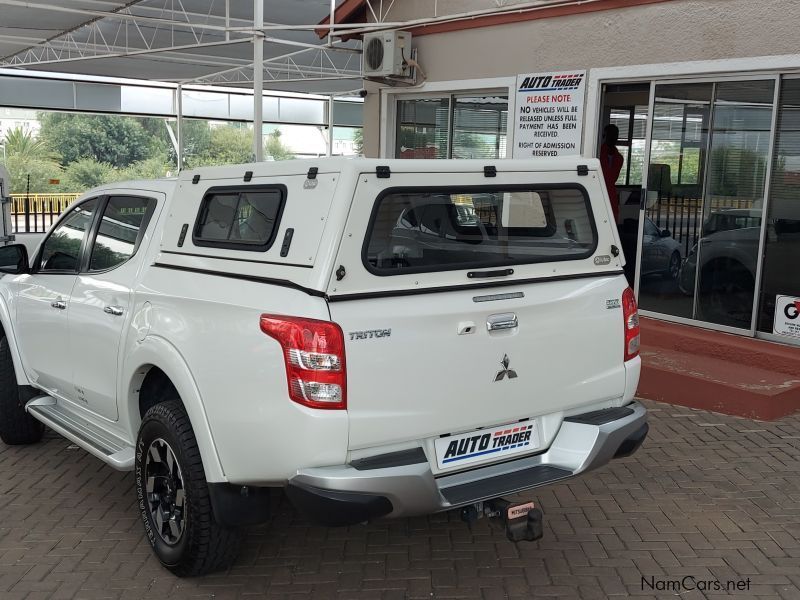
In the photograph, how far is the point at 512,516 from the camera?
3518 mm

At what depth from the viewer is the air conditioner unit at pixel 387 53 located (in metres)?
10.0

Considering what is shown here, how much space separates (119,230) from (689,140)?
549 cm

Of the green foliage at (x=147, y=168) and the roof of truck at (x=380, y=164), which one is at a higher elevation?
the roof of truck at (x=380, y=164)

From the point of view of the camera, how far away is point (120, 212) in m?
4.65

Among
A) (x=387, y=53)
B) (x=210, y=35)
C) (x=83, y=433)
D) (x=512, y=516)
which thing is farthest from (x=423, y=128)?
(x=210, y=35)

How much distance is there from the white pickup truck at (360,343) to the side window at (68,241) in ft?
1.90

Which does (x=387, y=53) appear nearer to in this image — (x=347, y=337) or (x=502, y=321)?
(x=502, y=321)

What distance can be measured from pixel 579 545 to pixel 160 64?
19.9m

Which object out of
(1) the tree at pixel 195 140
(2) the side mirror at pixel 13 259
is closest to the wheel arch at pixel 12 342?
(2) the side mirror at pixel 13 259

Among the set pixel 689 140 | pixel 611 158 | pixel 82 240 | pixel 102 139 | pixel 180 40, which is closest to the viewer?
pixel 82 240

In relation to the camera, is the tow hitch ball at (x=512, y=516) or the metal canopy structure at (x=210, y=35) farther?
the metal canopy structure at (x=210, y=35)

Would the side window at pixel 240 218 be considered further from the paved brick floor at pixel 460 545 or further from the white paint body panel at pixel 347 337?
the paved brick floor at pixel 460 545

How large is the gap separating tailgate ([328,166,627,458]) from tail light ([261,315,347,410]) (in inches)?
1.6

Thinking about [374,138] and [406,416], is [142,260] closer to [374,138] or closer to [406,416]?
[406,416]
